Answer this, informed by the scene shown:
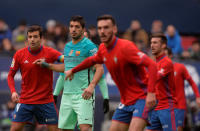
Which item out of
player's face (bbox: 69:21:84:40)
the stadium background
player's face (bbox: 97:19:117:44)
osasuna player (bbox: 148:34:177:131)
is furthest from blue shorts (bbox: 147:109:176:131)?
the stadium background

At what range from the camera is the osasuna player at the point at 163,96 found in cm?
951

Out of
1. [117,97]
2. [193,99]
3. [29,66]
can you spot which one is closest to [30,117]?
[29,66]

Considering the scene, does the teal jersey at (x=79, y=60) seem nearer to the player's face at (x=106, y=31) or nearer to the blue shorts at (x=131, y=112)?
the blue shorts at (x=131, y=112)

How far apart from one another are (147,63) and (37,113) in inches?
124

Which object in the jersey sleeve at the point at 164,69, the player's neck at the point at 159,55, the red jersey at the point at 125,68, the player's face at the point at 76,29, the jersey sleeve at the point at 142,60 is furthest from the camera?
the player's neck at the point at 159,55

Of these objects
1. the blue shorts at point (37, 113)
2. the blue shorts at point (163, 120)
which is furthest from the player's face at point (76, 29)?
the blue shorts at point (163, 120)

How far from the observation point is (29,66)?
9172 mm

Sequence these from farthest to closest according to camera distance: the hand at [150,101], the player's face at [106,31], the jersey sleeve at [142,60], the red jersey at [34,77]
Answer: the red jersey at [34,77]
the player's face at [106,31]
the jersey sleeve at [142,60]
the hand at [150,101]

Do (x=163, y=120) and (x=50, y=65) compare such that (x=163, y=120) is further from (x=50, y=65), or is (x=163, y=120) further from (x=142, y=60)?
(x=50, y=65)

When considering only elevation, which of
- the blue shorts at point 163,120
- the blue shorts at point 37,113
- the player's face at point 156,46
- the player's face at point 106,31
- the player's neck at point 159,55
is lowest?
the blue shorts at point 163,120

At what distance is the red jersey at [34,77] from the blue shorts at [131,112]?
6.38 ft

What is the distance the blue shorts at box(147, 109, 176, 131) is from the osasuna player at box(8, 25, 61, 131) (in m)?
2.13

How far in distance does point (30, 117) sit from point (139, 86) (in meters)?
2.78

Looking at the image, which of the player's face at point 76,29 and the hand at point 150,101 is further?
the player's face at point 76,29
